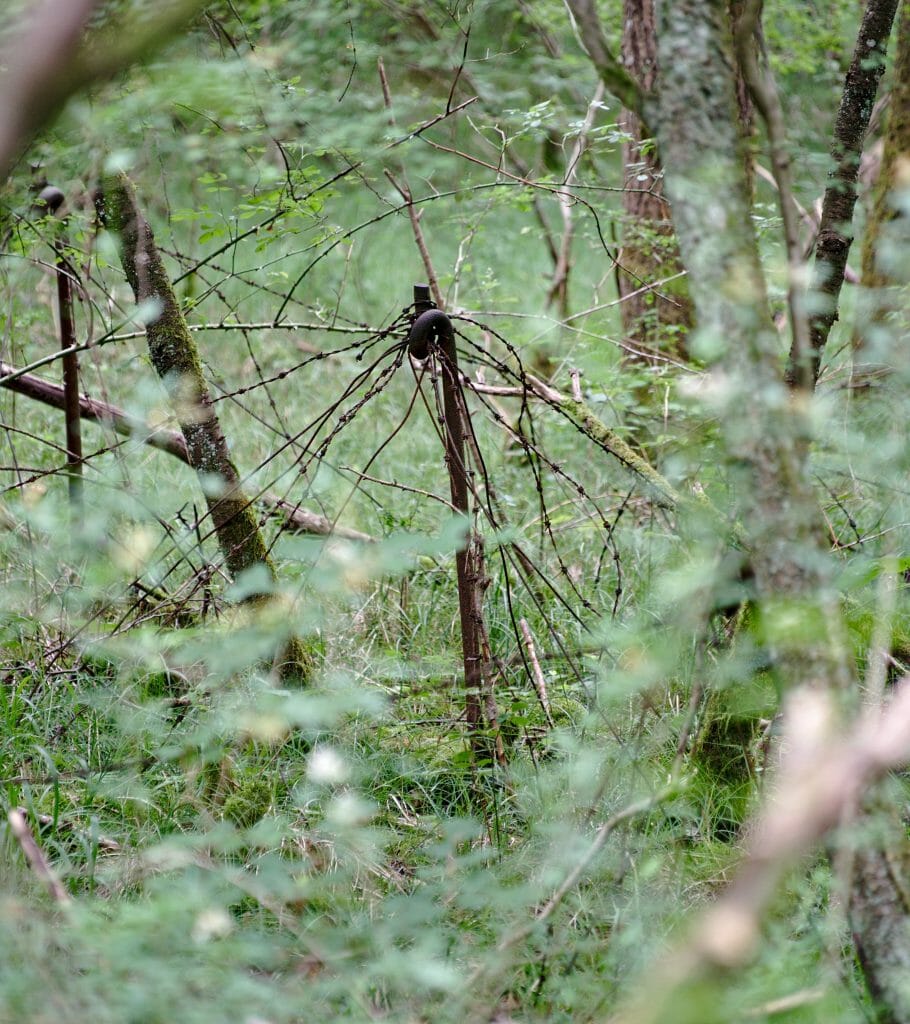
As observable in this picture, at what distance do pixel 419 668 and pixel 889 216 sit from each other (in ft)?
7.74

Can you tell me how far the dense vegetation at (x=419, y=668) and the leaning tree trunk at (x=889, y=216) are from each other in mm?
24

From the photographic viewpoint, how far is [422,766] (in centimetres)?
247

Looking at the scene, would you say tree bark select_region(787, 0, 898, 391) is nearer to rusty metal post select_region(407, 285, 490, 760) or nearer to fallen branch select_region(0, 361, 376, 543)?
rusty metal post select_region(407, 285, 490, 760)

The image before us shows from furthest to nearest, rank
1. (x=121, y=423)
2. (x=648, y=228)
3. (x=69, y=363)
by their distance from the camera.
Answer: (x=648, y=228)
(x=121, y=423)
(x=69, y=363)

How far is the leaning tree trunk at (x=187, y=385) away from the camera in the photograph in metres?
2.39

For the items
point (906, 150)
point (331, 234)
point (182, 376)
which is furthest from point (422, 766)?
point (906, 150)

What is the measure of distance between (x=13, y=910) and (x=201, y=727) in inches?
32.3

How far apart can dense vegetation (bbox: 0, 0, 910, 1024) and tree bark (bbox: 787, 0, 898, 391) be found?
0.21 metres

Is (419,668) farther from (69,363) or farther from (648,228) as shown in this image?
(648,228)

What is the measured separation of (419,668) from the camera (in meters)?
2.89

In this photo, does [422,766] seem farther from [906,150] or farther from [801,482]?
[906,150]

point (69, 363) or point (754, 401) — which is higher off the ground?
point (69, 363)

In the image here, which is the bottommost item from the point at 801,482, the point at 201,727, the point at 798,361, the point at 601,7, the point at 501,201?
the point at 201,727

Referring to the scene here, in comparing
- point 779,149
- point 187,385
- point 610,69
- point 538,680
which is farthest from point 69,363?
point 779,149
